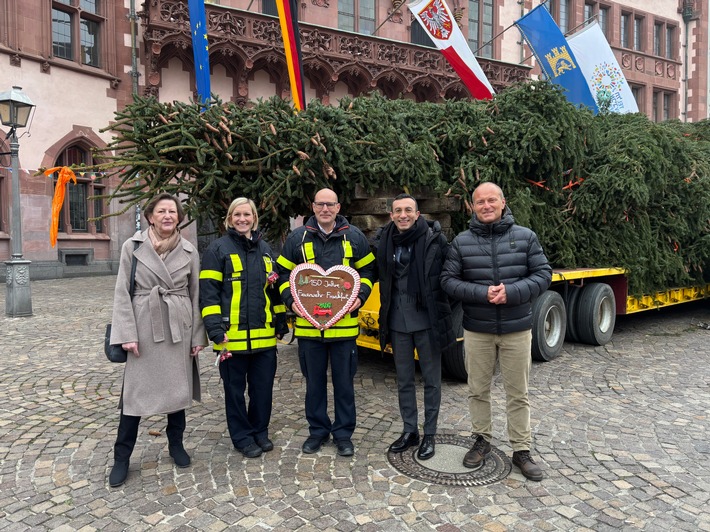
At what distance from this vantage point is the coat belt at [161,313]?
3.44 metres

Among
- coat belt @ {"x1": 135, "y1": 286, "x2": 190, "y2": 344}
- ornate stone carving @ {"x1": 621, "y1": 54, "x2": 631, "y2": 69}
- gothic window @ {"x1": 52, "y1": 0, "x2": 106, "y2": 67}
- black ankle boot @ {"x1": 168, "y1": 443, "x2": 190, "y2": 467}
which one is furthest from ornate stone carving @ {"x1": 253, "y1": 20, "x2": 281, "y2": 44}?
ornate stone carving @ {"x1": 621, "y1": 54, "x2": 631, "y2": 69}

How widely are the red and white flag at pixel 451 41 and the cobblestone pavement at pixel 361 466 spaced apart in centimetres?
837

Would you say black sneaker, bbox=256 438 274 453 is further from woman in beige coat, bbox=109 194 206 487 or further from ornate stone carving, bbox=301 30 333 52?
ornate stone carving, bbox=301 30 333 52

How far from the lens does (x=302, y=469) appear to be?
3684 mm

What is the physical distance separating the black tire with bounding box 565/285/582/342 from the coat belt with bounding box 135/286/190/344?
215 inches

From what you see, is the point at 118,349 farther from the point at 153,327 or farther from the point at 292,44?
the point at 292,44

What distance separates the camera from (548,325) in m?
6.86

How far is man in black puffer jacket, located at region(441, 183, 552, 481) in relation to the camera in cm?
349

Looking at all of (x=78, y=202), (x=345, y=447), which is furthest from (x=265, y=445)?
(x=78, y=202)

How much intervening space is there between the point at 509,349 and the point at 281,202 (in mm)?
2717

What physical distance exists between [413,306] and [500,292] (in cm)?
68

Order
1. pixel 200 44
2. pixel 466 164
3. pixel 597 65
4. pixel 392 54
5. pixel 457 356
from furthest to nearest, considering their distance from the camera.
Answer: pixel 392 54 < pixel 597 65 < pixel 200 44 < pixel 466 164 < pixel 457 356

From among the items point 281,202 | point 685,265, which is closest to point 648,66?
point 685,265

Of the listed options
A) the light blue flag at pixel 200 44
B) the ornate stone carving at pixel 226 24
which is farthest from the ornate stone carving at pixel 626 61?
the light blue flag at pixel 200 44
